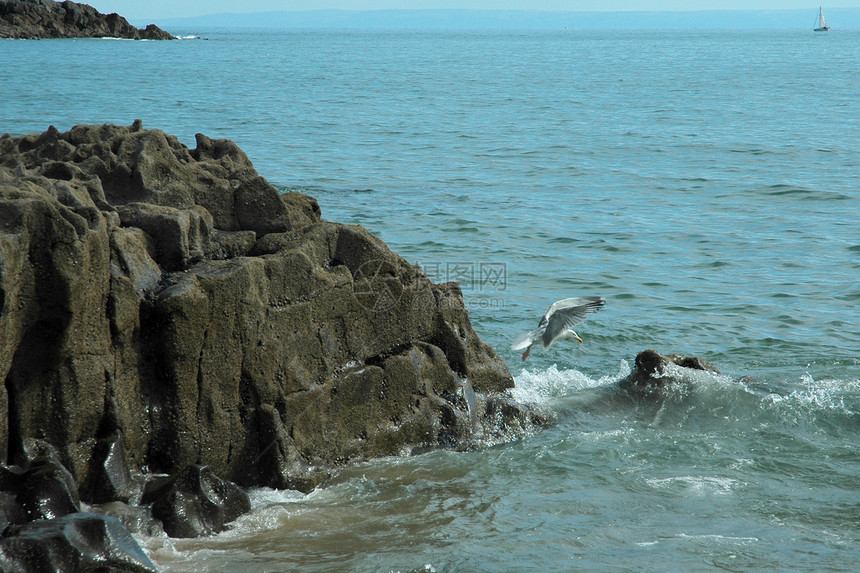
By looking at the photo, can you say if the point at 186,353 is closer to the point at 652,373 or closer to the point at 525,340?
the point at 525,340

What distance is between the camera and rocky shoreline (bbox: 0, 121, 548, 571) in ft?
19.2

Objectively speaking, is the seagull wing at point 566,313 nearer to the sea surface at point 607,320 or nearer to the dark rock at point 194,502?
the sea surface at point 607,320

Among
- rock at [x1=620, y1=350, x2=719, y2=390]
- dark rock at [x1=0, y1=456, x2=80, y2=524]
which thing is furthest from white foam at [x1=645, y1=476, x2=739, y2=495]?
dark rock at [x1=0, y1=456, x2=80, y2=524]

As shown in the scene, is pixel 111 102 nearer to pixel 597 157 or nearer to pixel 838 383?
pixel 597 157

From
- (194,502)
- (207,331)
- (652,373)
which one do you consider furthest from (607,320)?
(194,502)

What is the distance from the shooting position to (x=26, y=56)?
68.6 meters

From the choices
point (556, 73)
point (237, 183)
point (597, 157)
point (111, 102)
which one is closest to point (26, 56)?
point (111, 102)

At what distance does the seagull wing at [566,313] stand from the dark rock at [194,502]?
11.4 feet

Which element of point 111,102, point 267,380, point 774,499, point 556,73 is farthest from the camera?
point 556,73

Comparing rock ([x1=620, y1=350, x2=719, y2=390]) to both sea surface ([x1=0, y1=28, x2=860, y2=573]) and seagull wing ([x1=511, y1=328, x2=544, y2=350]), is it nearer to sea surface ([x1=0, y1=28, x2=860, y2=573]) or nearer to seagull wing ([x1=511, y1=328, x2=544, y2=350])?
sea surface ([x1=0, y1=28, x2=860, y2=573])

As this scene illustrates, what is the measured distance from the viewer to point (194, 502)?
Result: 6.36 m

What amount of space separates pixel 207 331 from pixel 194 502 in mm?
1242

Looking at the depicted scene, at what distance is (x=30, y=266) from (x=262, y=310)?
179 cm

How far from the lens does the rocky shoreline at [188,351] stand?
5.86m
